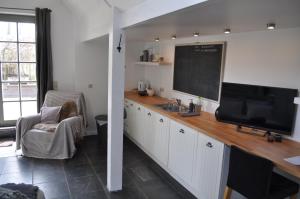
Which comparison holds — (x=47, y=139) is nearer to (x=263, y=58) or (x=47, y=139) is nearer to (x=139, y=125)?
(x=139, y=125)

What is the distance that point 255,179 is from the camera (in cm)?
194

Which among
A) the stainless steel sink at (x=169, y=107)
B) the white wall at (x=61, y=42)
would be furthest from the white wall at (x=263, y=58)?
Result: the white wall at (x=61, y=42)

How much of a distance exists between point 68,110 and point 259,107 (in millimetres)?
3104

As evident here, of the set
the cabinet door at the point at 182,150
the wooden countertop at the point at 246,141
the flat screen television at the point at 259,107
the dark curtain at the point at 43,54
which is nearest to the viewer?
the wooden countertop at the point at 246,141

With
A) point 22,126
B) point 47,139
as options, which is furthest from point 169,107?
point 22,126

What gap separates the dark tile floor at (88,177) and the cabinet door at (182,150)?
0.21m

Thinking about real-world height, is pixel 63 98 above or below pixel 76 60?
below

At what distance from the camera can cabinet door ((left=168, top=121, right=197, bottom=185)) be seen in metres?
2.85

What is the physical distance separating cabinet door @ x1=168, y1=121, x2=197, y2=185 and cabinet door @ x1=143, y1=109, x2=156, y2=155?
1.76 feet

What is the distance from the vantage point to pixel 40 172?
3.42 meters

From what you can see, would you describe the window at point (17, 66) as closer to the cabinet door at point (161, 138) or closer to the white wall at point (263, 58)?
the cabinet door at point (161, 138)

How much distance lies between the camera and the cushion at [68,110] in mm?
4320

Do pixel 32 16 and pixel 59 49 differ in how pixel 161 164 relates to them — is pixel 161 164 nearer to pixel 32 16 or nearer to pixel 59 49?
pixel 59 49

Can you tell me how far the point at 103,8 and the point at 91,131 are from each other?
9.02ft
